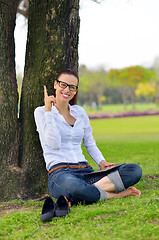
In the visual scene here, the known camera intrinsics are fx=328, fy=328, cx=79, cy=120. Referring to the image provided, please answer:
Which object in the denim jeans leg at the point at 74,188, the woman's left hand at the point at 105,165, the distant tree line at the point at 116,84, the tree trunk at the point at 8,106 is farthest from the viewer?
the distant tree line at the point at 116,84

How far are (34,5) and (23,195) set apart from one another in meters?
2.49

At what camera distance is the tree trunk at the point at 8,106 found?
13.7 feet

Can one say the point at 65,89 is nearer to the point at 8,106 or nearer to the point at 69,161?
the point at 69,161

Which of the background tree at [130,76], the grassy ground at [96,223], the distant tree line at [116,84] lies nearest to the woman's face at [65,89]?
the grassy ground at [96,223]

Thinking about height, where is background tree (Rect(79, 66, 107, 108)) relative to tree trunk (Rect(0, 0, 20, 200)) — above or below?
above

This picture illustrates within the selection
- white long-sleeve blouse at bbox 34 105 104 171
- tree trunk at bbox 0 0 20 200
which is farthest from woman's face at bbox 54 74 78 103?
tree trunk at bbox 0 0 20 200

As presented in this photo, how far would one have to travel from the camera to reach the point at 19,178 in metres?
4.19

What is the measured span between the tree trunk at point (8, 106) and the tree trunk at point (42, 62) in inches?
5.0

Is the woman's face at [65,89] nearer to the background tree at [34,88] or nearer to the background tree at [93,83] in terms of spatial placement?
the background tree at [34,88]

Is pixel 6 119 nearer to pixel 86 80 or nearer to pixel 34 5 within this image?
pixel 34 5

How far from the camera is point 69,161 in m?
3.44

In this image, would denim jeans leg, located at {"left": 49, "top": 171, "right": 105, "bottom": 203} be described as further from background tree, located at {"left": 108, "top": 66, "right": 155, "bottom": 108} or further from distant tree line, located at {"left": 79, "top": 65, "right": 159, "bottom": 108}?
background tree, located at {"left": 108, "top": 66, "right": 155, "bottom": 108}

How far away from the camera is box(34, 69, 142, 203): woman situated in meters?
3.20

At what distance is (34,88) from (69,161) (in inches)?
49.4
